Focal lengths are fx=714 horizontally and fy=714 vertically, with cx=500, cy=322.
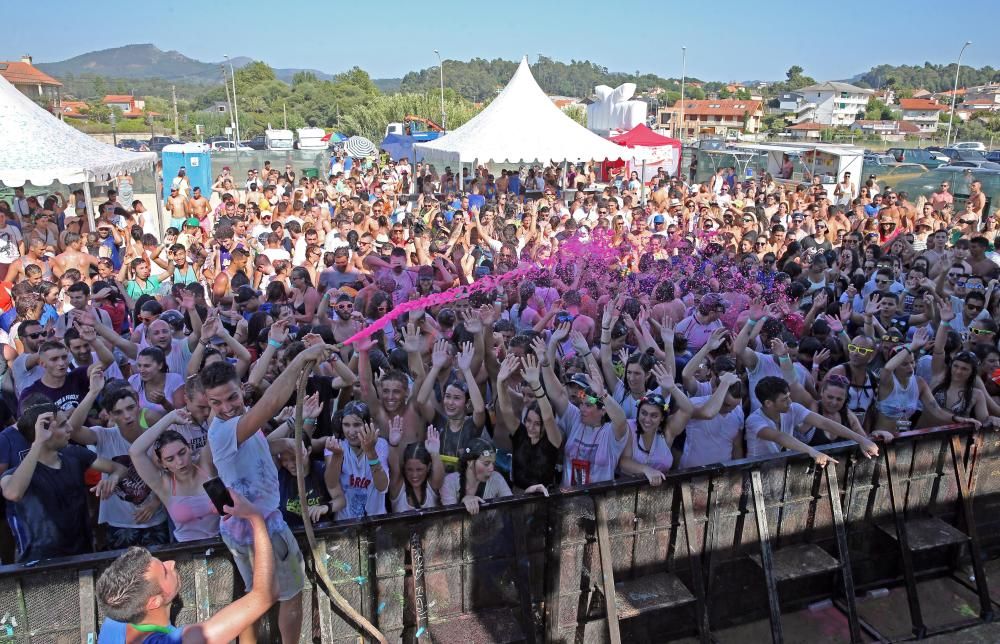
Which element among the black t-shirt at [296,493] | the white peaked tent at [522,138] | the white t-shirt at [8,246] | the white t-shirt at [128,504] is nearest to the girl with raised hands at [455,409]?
the black t-shirt at [296,493]

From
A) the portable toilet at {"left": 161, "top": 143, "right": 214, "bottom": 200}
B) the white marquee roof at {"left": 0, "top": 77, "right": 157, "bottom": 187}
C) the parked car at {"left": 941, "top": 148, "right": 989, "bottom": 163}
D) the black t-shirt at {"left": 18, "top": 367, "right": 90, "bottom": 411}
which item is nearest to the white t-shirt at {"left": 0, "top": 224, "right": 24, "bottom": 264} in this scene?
the white marquee roof at {"left": 0, "top": 77, "right": 157, "bottom": 187}

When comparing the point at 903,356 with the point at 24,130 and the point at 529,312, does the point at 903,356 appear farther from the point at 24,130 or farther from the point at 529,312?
the point at 24,130

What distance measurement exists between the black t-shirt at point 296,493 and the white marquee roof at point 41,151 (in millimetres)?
8819

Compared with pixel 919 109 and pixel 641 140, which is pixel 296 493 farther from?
pixel 919 109

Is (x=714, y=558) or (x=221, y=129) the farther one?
(x=221, y=129)

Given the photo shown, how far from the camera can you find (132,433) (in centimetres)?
401

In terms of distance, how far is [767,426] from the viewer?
13.9ft

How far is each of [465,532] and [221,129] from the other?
79171 millimetres

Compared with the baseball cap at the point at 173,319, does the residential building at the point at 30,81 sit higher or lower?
higher

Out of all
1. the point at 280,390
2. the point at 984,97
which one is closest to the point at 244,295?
the point at 280,390

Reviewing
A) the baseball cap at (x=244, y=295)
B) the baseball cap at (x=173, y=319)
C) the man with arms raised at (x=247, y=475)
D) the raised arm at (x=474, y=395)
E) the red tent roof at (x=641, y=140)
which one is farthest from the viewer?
the red tent roof at (x=641, y=140)

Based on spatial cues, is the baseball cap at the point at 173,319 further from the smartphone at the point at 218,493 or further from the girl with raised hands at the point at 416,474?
the girl with raised hands at the point at 416,474

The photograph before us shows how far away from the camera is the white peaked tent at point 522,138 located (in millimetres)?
14797

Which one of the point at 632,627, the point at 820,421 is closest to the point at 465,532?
the point at 632,627
